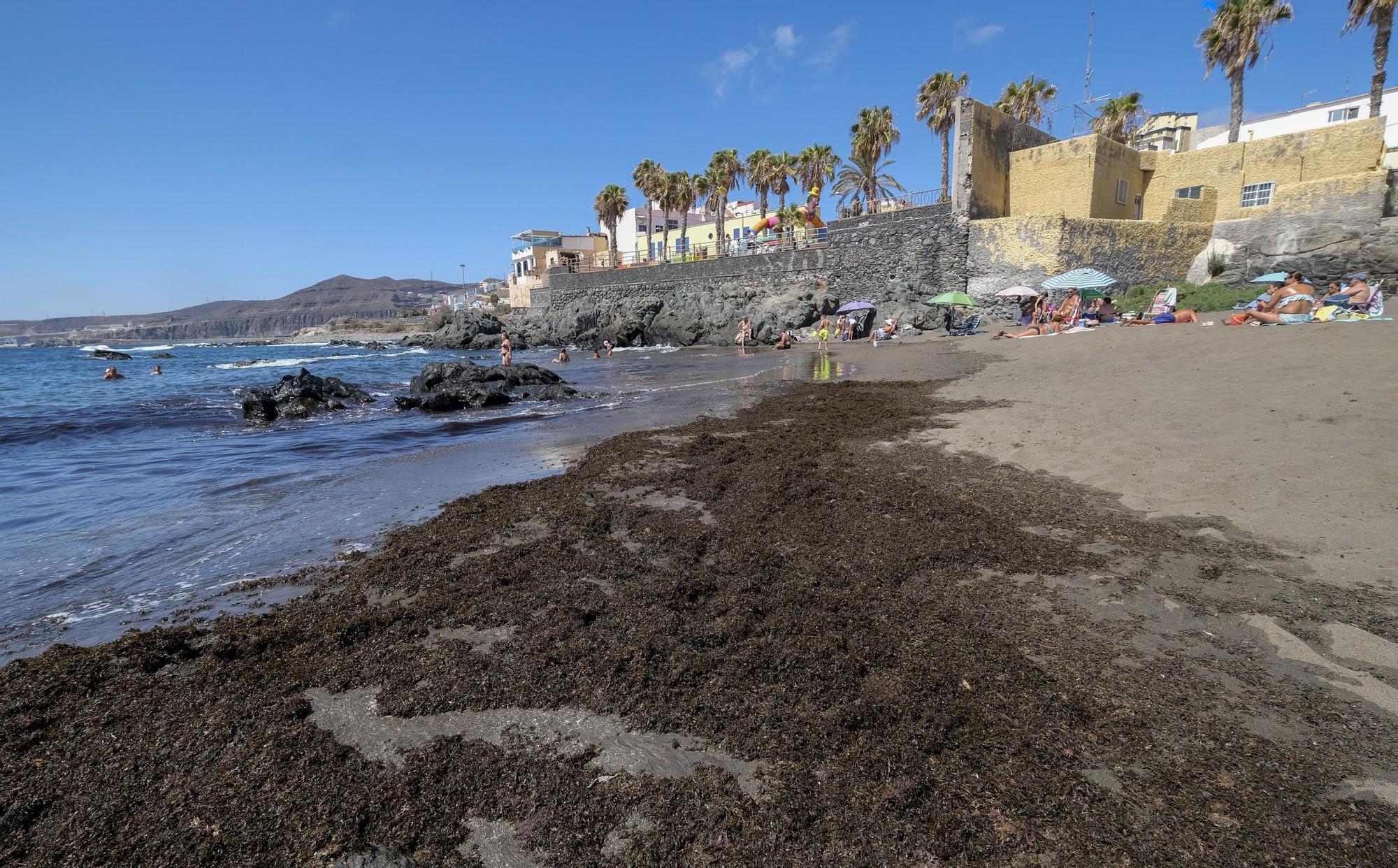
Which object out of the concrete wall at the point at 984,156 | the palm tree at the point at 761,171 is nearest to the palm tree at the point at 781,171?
the palm tree at the point at 761,171

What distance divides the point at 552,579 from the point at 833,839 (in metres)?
2.89

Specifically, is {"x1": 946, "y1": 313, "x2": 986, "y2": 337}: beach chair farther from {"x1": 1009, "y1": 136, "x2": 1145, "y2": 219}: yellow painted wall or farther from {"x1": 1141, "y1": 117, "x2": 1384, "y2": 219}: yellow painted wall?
{"x1": 1141, "y1": 117, "x2": 1384, "y2": 219}: yellow painted wall

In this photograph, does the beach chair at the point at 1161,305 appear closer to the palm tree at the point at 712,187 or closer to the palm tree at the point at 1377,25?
the palm tree at the point at 1377,25

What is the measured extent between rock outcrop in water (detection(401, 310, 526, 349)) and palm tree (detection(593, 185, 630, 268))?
1213cm

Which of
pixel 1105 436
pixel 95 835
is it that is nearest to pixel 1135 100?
pixel 1105 436

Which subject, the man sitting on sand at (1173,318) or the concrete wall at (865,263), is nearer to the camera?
the man sitting on sand at (1173,318)

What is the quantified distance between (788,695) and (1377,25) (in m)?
36.0

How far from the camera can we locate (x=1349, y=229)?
21.3m

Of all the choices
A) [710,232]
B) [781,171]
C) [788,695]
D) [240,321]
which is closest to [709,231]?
[710,232]

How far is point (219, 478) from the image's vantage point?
28.1ft

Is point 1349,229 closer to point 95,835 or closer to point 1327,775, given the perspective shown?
point 1327,775

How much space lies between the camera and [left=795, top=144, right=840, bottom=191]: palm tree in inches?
1713

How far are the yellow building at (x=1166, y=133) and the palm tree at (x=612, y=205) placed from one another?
3642cm

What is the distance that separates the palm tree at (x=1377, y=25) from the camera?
72.5ft
